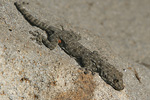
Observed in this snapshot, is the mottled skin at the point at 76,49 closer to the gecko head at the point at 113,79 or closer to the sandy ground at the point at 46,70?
the gecko head at the point at 113,79

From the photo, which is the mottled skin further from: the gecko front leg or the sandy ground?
the sandy ground

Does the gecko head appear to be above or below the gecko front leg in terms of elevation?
above

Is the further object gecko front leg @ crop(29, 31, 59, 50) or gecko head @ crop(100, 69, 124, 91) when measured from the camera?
gecko front leg @ crop(29, 31, 59, 50)

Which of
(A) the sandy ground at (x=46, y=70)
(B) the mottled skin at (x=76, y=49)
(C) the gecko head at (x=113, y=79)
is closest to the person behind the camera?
(A) the sandy ground at (x=46, y=70)

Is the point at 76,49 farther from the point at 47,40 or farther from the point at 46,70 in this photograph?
the point at 46,70

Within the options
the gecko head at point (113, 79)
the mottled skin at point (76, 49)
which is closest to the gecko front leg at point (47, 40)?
the mottled skin at point (76, 49)

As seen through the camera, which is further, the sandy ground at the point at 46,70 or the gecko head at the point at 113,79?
the gecko head at the point at 113,79

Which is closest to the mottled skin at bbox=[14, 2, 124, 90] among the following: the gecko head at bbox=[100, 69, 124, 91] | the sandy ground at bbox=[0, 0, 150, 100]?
the gecko head at bbox=[100, 69, 124, 91]

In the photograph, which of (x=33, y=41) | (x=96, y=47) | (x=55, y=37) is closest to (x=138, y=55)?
(x=96, y=47)
